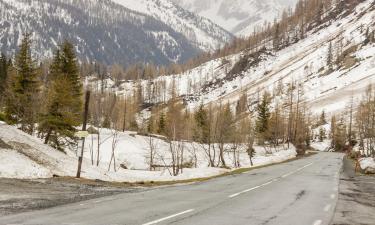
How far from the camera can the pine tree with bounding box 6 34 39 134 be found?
176 feet

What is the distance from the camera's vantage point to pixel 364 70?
7200 inches

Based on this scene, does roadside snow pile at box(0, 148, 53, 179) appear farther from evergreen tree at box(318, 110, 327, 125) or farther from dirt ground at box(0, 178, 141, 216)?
evergreen tree at box(318, 110, 327, 125)

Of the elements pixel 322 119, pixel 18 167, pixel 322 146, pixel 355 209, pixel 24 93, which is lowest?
pixel 355 209

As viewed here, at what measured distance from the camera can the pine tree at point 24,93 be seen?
176 feet

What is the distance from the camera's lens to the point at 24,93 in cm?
5391

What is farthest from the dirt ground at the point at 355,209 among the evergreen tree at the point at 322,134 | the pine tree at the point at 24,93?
the evergreen tree at the point at 322,134

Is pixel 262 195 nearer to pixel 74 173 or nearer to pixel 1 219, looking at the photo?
pixel 1 219

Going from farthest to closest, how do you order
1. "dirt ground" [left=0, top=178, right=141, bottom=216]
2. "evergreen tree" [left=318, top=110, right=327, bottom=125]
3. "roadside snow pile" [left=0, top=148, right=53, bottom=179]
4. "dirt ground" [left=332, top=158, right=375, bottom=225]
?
"evergreen tree" [left=318, top=110, right=327, bottom=125]
"roadside snow pile" [left=0, top=148, right=53, bottom=179]
"dirt ground" [left=332, top=158, right=375, bottom=225]
"dirt ground" [left=0, top=178, right=141, bottom=216]

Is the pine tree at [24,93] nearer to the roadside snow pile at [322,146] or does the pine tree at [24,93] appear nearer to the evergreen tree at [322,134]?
the roadside snow pile at [322,146]

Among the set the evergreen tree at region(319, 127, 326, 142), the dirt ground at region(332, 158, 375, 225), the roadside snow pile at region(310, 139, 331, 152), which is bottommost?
the dirt ground at region(332, 158, 375, 225)

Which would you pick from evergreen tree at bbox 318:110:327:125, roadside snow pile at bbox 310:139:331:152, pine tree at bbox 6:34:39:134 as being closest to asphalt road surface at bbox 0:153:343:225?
pine tree at bbox 6:34:39:134

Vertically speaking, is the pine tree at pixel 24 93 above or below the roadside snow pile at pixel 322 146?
above

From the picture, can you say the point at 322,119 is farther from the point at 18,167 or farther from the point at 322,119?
the point at 18,167

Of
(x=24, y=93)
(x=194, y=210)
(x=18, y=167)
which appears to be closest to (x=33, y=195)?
(x=194, y=210)
